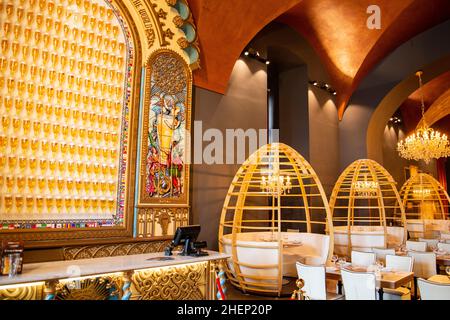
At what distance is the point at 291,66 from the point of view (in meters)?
9.21

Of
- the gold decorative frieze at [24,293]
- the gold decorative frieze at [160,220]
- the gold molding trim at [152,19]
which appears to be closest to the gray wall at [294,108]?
the gold decorative frieze at [160,220]

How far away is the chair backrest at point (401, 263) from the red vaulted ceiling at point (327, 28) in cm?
403

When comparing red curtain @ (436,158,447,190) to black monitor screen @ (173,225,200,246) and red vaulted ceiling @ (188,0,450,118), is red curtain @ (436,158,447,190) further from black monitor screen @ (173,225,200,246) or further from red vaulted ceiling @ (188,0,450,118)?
black monitor screen @ (173,225,200,246)

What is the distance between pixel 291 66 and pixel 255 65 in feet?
7.85

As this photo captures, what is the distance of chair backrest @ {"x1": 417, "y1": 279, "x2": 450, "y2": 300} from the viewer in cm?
300

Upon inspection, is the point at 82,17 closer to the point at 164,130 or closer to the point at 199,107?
the point at 164,130

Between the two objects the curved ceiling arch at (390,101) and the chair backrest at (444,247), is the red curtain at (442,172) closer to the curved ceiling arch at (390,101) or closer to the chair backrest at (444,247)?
the curved ceiling arch at (390,101)

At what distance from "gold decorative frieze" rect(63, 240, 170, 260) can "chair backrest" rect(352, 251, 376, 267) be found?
2.84m

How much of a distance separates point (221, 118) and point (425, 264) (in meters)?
4.19

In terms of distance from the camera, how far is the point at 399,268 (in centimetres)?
461

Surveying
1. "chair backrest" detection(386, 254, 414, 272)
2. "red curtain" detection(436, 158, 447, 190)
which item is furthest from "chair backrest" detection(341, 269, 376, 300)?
"red curtain" detection(436, 158, 447, 190)

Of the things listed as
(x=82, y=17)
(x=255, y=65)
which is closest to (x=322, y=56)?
(x=255, y=65)

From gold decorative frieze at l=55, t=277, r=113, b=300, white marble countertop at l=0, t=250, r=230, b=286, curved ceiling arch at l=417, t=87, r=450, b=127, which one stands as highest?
curved ceiling arch at l=417, t=87, r=450, b=127

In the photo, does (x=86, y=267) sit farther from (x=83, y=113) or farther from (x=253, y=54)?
(x=253, y=54)
